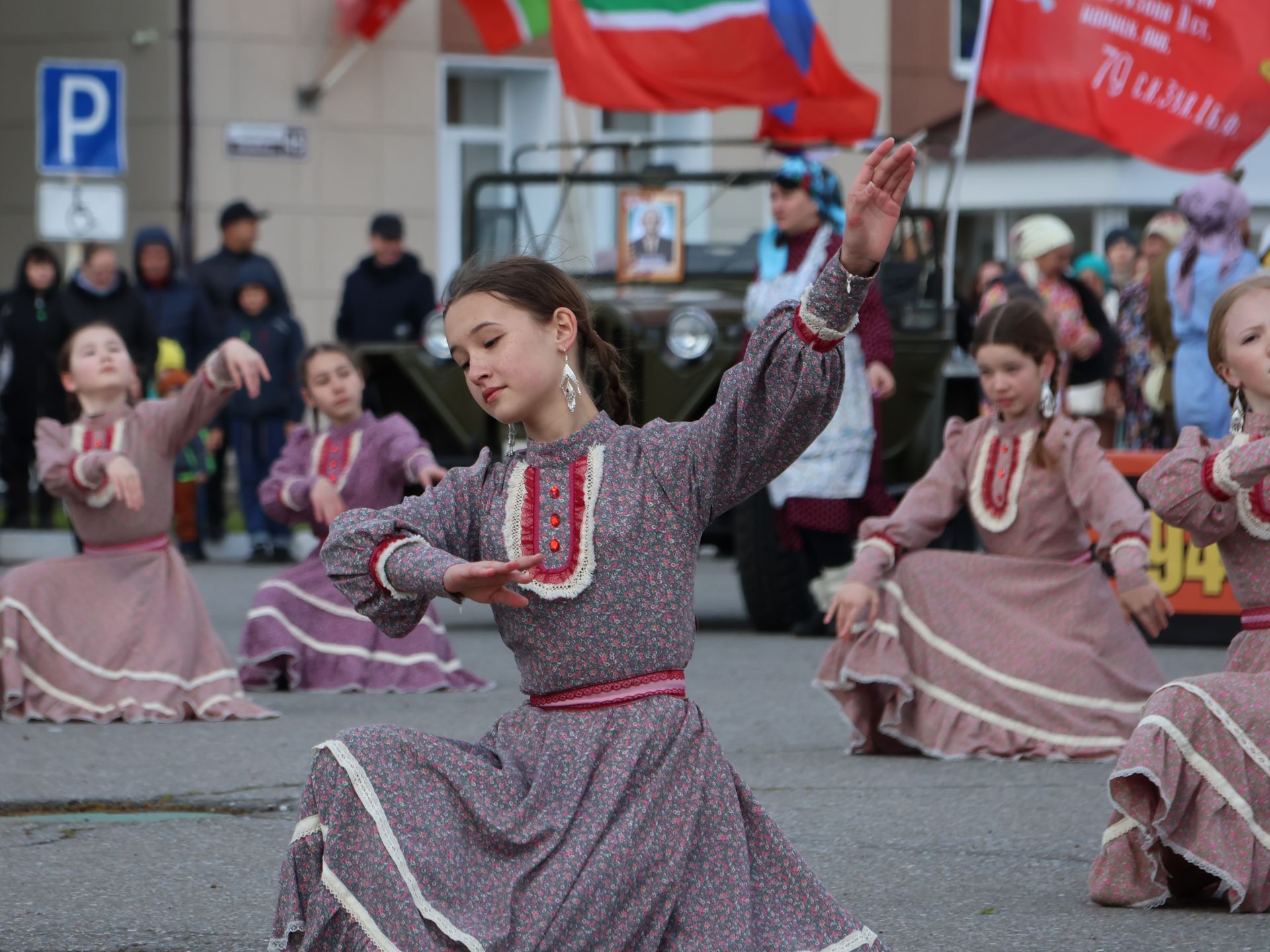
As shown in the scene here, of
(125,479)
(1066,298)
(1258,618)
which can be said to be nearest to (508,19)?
(1066,298)

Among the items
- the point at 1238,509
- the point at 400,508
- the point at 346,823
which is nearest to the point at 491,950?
the point at 346,823

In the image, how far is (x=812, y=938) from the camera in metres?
3.10

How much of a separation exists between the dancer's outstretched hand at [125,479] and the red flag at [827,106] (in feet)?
16.5

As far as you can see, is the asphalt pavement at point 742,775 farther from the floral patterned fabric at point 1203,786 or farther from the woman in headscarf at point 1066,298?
the woman in headscarf at point 1066,298

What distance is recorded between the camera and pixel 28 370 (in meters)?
12.3

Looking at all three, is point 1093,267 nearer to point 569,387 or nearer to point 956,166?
point 956,166

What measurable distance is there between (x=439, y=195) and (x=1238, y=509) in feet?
48.0

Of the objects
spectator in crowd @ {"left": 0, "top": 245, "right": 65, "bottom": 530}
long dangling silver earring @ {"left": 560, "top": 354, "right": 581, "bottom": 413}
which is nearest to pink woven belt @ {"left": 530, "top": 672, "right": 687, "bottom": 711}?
long dangling silver earring @ {"left": 560, "top": 354, "right": 581, "bottom": 413}

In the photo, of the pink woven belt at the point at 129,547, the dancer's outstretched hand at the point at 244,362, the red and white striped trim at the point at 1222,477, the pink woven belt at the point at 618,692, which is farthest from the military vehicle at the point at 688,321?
the pink woven belt at the point at 618,692

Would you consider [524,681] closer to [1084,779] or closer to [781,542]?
[1084,779]

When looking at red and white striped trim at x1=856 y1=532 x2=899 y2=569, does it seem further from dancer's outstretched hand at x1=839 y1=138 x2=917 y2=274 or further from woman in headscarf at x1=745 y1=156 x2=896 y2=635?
dancer's outstretched hand at x1=839 y1=138 x2=917 y2=274

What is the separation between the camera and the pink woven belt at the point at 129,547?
6.64 m

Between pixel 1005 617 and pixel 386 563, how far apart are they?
9.63ft

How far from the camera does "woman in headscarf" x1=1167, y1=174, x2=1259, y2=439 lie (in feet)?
28.8
